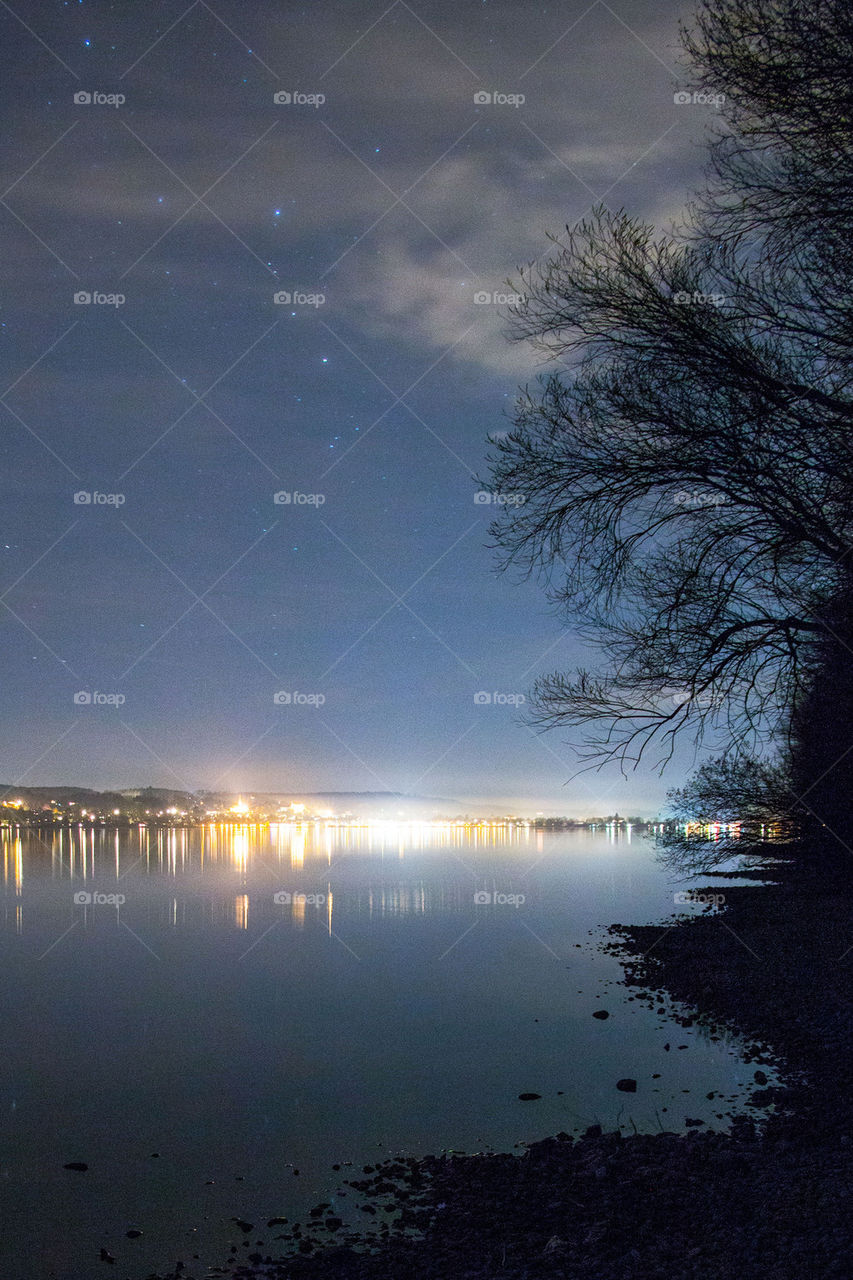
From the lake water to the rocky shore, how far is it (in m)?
0.92

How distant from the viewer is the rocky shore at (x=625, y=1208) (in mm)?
6730

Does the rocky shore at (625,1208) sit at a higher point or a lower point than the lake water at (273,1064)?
higher

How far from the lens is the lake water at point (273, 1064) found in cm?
1108

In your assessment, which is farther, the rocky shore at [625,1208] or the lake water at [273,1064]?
the lake water at [273,1064]

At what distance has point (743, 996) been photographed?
18609 millimetres

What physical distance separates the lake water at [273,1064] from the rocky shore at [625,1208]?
0.92 meters

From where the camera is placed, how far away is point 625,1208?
804 centimetres

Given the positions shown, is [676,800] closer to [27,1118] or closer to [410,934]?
[27,1118]

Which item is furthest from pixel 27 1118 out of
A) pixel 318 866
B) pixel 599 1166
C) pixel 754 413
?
pixel 318 866

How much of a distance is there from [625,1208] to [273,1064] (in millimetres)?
10923

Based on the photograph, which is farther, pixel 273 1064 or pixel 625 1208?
pixel 273 1064

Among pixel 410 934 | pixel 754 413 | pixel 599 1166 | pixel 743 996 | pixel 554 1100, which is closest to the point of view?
pixel 754 413

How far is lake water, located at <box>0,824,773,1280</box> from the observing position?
11078 mm

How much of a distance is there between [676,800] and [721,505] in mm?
7189
